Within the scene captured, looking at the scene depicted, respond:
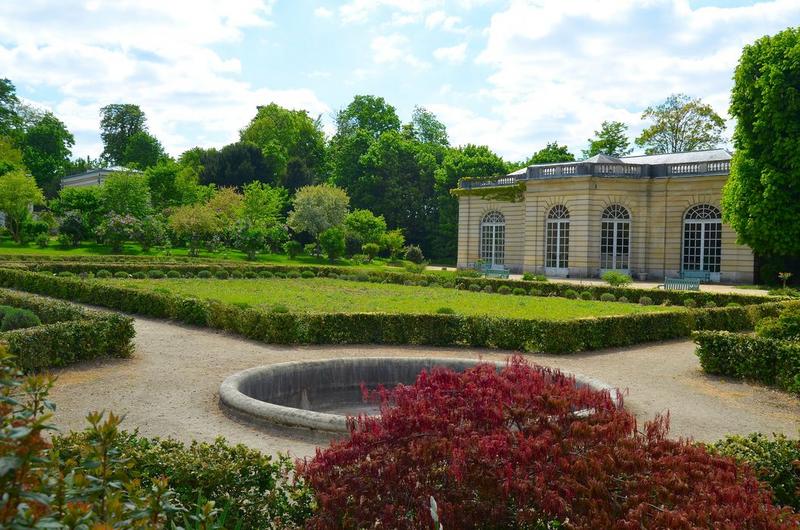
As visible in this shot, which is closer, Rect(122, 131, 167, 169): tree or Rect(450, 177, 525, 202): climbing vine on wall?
Rect(450, 177, 525, 202): climbing vine on wall

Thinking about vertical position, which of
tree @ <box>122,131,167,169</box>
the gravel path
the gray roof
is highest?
tree @ <box>122,131,167,169</box>

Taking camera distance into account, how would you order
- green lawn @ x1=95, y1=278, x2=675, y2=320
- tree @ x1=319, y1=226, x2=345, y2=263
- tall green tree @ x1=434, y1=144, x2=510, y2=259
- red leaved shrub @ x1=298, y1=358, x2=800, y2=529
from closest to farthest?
red leaved shrub @ x1=298, y1=358, x2=800, y2=529, green lawn @ x1=95, y1=278, x2=675, y2=320, tree @ x1=319, y1=226, x2=345, y2=263, tall green tree @ x1=434, y1=144, x2=510, y2=259

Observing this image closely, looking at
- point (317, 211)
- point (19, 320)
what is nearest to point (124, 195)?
point (317, 211)

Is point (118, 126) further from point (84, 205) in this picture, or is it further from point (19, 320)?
point (19, 320)

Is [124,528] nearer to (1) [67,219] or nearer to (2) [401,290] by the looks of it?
(2) [401,290]

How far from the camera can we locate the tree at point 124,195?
43.9m

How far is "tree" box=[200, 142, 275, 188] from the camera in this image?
2340 inches

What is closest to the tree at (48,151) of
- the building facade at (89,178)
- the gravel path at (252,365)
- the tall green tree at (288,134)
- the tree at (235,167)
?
the building facade at (89,178)

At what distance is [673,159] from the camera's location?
122ft

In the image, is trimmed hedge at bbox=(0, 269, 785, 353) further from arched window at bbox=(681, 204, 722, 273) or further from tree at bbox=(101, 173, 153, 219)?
tree at bbox=(101, 173, 153, 219)

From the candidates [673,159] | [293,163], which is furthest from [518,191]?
[293,163]

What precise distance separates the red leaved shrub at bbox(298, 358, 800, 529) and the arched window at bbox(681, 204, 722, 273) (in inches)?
1266

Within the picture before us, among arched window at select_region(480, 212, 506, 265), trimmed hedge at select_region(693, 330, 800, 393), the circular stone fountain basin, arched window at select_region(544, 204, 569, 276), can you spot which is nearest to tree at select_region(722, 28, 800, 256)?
arched window at select_region(544, 204, 569, 276)

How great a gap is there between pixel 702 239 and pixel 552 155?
65.4 feet
